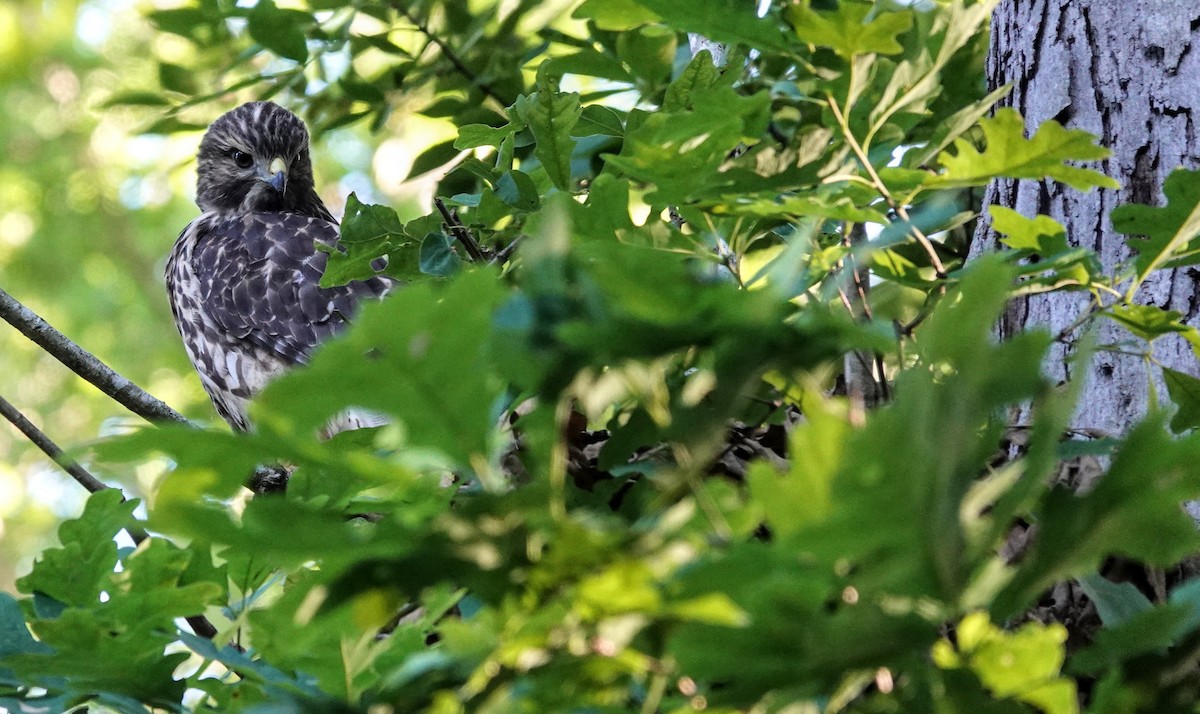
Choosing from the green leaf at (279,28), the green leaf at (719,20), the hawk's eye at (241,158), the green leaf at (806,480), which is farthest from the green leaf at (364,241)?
the hawk's eye at (241,158)

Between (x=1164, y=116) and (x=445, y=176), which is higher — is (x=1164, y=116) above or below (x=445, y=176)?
below

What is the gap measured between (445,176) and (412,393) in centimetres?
166

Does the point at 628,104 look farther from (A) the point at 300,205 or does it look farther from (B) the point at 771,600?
(A) the point at 300,205

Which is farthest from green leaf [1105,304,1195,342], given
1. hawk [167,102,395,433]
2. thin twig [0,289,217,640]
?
hawk [167,102,395,433]

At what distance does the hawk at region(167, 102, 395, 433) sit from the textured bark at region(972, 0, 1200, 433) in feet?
6.70

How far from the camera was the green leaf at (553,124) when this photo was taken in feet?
4.33

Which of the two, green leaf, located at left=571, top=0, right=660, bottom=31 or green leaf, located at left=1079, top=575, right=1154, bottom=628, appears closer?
green leaf, located at left=1079, top=575, right=1154, bottom=628

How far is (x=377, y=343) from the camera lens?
65cm

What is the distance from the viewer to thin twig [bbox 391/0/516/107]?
8.60ft

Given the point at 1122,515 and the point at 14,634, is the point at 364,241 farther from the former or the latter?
the point at 1122,515

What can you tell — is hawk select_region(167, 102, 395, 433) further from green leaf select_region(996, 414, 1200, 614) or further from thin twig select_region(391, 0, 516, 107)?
green leaf select_region(996, 414, 1200, 614)

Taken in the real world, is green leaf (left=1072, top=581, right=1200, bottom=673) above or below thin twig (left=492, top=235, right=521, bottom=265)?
below

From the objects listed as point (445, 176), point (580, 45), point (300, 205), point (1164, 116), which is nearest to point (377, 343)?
point (1164, 116)

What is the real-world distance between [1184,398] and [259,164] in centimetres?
415
